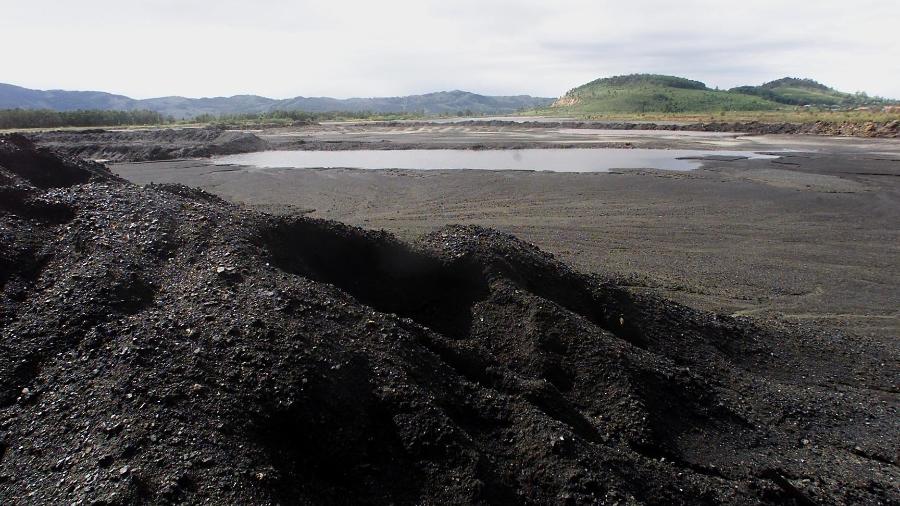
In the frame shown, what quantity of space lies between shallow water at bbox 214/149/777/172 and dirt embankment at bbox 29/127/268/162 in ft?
6.66

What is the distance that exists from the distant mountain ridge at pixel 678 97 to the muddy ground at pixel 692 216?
274 feet

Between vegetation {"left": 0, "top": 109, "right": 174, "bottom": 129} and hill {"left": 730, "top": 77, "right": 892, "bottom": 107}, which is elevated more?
hill {"left": 730, "top": 77, "right": 892, "bottom": 107}

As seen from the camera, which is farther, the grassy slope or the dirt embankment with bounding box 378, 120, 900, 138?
the grassy slope

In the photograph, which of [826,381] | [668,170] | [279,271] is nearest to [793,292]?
[826,381]

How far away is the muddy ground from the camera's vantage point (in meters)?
11.7

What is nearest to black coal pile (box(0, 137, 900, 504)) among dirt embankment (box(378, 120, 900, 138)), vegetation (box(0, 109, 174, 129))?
dirt embankment (box(378, 120, 900, 138))

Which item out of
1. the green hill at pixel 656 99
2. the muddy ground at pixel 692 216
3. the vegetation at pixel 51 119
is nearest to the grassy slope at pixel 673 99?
the green hill at pixel 656 99

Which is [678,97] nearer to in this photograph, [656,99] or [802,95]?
[656,99]

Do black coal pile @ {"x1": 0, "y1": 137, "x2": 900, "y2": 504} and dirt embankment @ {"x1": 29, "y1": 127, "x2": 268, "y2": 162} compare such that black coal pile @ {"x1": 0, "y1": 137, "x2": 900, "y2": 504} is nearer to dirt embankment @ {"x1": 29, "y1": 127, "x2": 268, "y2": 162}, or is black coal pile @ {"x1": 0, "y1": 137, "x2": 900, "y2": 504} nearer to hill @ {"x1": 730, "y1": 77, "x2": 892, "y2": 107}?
dirt embankment @ {"x1": 29, "y1": 127, "x2": 268, "y2": 162}

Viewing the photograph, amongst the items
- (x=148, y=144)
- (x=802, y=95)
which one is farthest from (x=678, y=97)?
(x=148, y=144)

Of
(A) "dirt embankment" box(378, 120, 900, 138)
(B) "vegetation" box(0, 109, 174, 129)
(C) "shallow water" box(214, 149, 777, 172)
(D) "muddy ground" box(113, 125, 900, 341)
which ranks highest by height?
(B) "vegetation" box(0, 109, 174, 129)

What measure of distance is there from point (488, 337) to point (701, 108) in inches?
4643

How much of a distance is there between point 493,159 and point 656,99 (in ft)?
313

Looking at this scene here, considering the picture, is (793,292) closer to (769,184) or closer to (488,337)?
(488,337)
